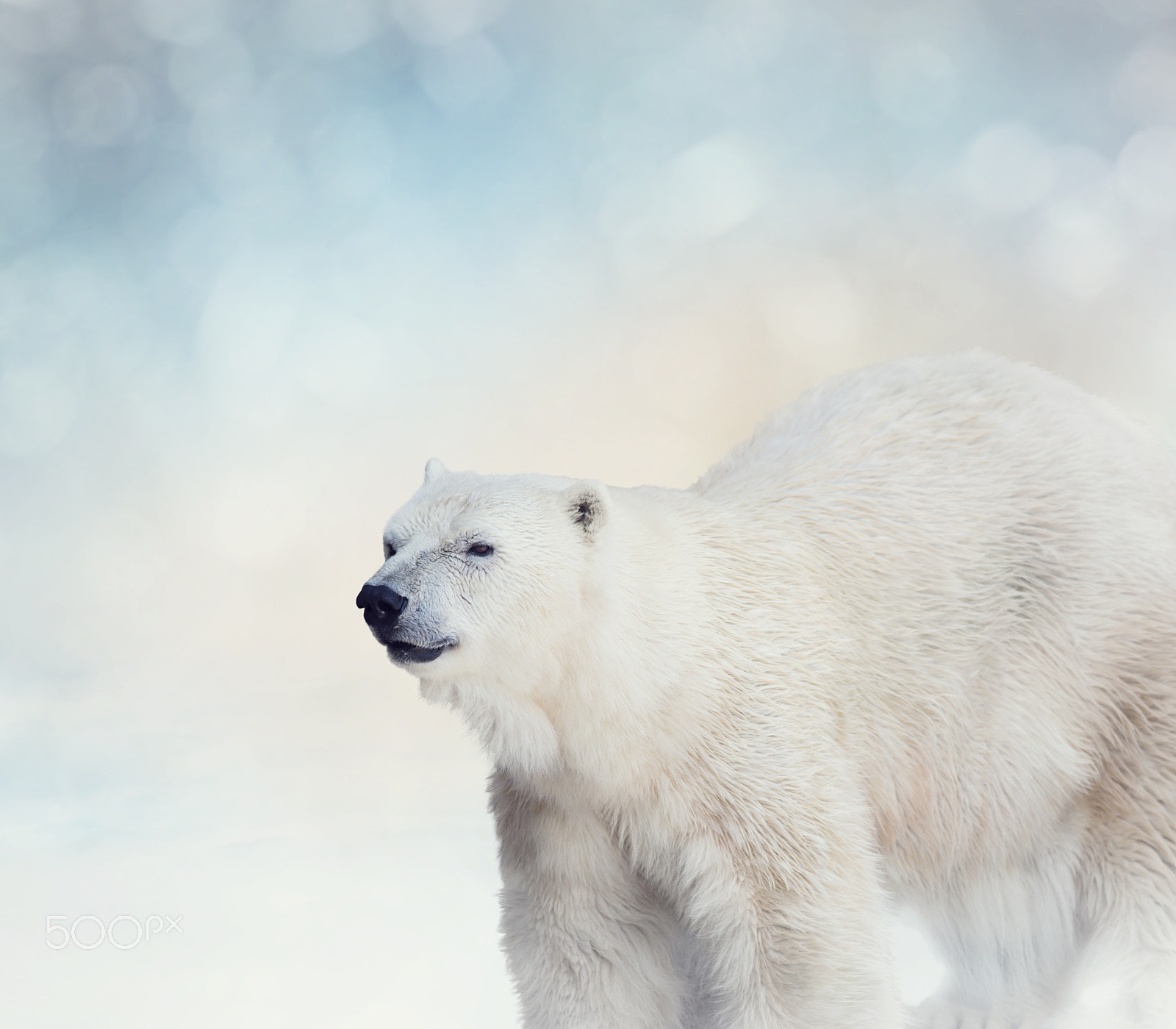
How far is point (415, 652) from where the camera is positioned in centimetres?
273

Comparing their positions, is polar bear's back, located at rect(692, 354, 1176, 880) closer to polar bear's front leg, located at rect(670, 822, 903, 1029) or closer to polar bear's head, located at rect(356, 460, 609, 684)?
polar bear's front leg, located at rect(670, 822, 903, 1029)

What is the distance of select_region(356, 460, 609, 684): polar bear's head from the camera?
2713 millimetres

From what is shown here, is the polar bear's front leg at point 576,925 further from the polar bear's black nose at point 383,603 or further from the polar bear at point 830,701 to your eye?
the polar bear's black nose at point 383,603

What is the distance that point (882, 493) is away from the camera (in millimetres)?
3400

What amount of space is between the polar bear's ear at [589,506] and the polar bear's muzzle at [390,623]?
395 millimetres

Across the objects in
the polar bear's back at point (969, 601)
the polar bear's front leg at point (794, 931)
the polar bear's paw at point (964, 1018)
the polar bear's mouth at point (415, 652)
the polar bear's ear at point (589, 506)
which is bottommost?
the polar bear's paw at point (964, 1018)

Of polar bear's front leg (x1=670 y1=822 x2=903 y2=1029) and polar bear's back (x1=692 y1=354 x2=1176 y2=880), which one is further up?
polar bear's back (x1=692 y1=354 x2=1176 y2=880)

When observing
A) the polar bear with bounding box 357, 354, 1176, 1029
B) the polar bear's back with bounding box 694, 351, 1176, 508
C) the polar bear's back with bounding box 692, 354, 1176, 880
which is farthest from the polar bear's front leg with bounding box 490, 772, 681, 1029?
the polar bear's back with bounding box 694, 351, 1176, 508

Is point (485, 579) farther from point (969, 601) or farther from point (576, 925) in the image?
point (969, 601)

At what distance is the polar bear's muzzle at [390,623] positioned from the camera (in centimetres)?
269

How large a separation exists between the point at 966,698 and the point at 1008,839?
383 mm

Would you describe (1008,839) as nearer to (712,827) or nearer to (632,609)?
(712,827)

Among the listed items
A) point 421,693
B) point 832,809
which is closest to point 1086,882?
point 832,809

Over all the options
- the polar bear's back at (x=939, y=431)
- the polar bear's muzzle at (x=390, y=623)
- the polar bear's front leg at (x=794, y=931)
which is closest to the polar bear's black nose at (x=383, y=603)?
the polar bear's muzzle at (x=390, y=623)
